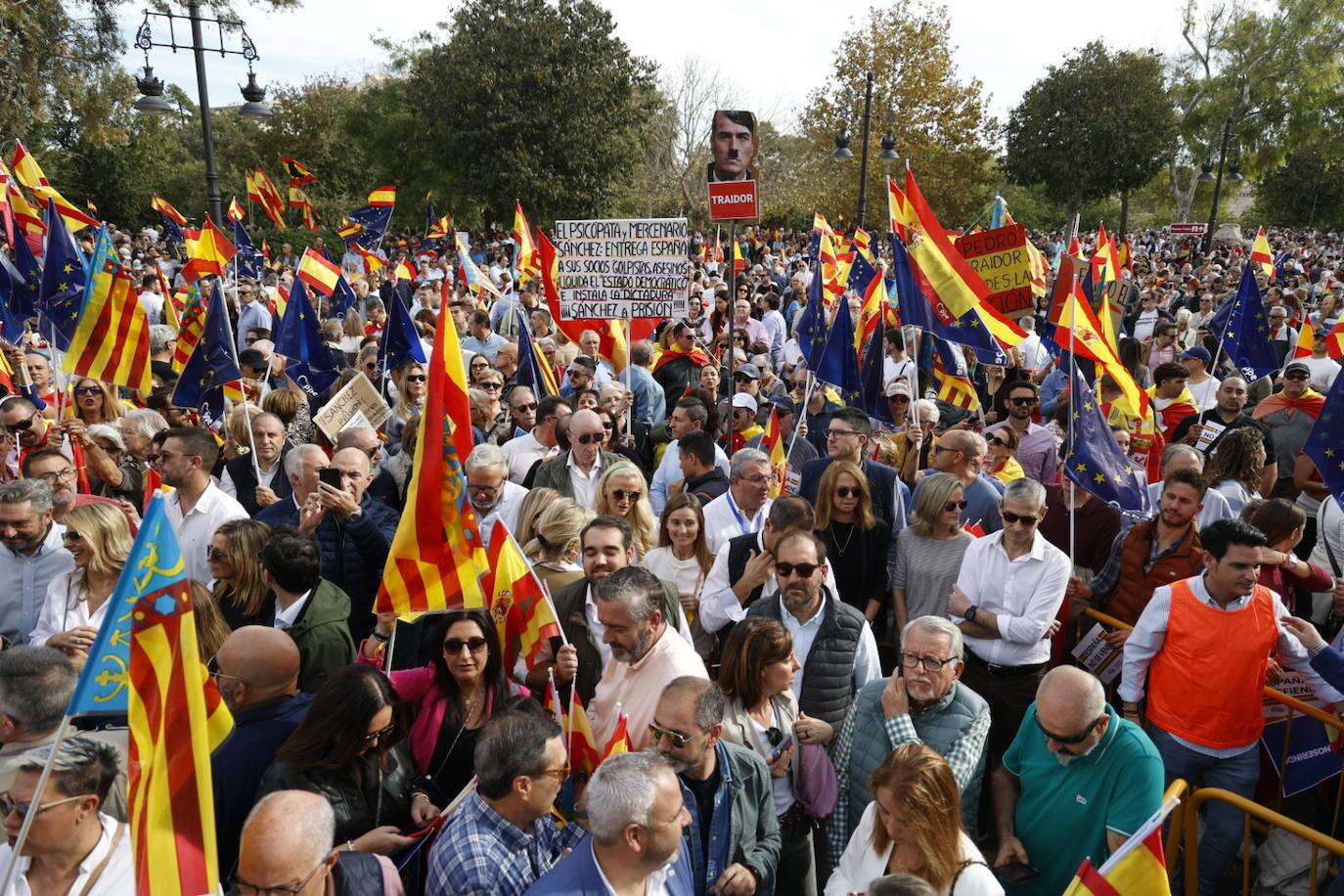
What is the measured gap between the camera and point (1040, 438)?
7410 millimetres

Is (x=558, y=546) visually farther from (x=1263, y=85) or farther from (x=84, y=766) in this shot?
(x=1263, y=85)

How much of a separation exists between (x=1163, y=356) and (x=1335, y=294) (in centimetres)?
421

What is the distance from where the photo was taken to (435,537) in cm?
405

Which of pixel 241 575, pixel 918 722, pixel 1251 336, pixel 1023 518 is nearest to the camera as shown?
pixel 918 722

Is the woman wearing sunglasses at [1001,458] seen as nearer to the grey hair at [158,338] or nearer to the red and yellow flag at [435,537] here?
the red and yellow flag at [435,537]

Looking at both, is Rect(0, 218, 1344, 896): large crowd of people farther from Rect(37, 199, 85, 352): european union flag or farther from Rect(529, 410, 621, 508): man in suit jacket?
Rect(37, 199, 85, 352): european union flag

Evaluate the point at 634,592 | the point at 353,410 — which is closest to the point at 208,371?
the point at 353,410

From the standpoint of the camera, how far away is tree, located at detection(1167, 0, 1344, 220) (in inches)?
1933

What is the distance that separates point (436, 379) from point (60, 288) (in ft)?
19.6

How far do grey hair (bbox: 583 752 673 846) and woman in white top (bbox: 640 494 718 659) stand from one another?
2240 millimetres

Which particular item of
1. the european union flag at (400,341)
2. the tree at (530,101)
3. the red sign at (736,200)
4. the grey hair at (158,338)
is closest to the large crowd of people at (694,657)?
the red sign at (736,200)

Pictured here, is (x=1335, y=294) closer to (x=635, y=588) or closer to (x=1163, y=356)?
(x=1163, y=356)

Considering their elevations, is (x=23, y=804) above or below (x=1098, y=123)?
below

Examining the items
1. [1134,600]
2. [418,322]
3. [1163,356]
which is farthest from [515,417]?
[1163,356]
